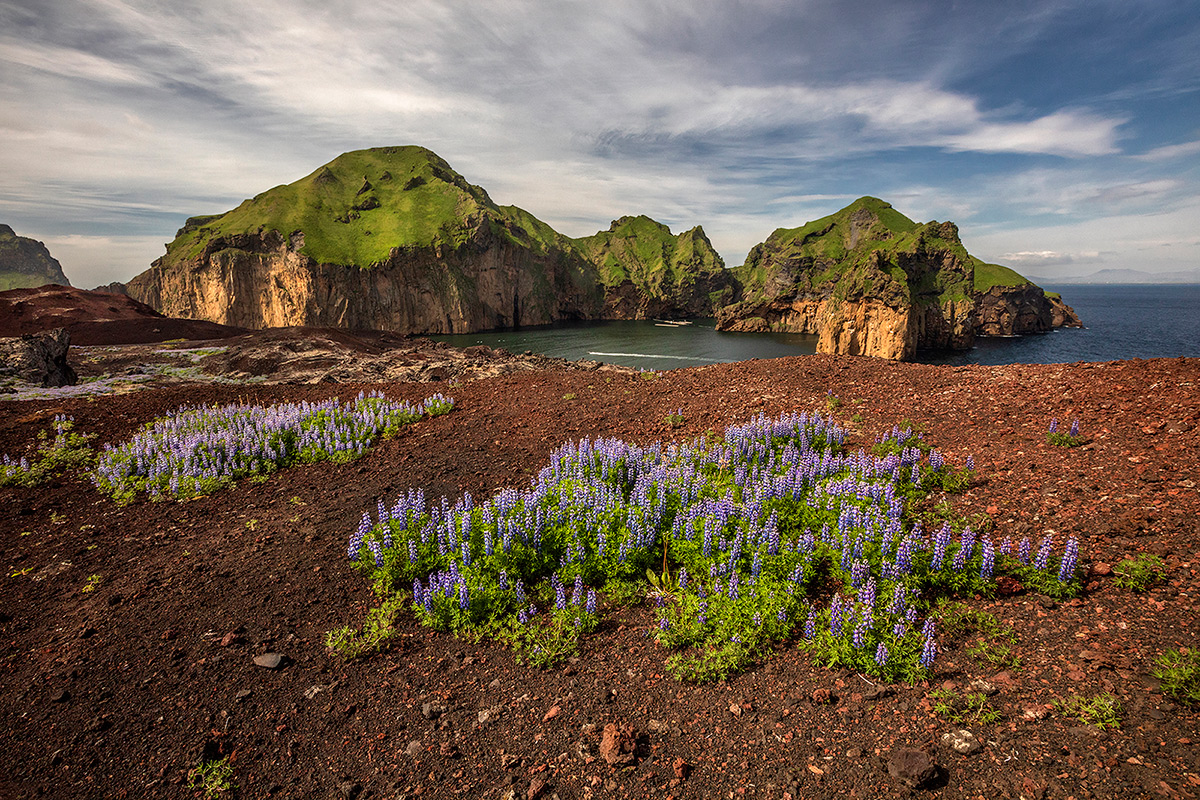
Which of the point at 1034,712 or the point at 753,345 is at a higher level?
the point at 1034,712

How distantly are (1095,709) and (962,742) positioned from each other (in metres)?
1.11

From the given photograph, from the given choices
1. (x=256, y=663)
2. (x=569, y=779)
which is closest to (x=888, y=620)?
(x=569, y=779)

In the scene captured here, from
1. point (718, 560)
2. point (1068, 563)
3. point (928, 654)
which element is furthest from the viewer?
point (718, 560)

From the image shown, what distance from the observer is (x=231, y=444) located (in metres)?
11.7

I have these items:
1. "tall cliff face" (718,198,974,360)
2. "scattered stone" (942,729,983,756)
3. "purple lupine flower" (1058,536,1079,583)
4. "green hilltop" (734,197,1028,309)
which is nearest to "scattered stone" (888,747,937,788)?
"scattered stone" (942,729,983,756)

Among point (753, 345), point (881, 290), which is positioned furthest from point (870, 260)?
point (753, 345)

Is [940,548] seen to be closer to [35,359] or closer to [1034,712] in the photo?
[1034,712]

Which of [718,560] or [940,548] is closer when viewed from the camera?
[940,548]

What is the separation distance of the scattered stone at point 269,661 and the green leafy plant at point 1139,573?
9559mm

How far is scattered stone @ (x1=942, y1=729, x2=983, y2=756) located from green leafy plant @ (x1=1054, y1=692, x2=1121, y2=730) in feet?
2.76

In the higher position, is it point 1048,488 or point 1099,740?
point 1048,488

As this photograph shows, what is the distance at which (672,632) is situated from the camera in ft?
18.9

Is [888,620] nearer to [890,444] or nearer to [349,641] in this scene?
[890,444]

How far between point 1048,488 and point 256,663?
11315 millimetres
